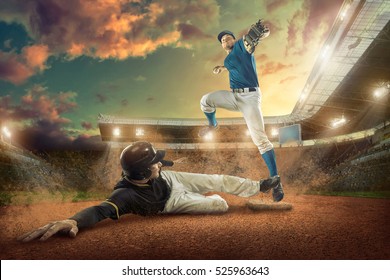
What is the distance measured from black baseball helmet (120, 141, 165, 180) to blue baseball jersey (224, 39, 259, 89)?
73.3 inches

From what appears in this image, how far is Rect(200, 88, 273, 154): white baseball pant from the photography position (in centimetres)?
425

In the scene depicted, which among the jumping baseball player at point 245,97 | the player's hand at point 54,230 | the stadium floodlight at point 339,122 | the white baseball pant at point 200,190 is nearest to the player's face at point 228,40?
the jumping baseball player at point 245,97

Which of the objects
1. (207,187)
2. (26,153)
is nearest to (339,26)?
(207,187)

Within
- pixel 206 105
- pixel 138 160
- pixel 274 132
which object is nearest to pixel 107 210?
pixel 138 160

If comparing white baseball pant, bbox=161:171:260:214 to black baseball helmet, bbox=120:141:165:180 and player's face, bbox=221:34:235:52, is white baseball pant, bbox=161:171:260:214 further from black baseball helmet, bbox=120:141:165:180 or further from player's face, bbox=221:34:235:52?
player's face, bbox=221:34:235:52

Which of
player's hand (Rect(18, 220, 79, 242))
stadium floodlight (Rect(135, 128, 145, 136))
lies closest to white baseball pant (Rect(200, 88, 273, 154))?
player's hand (Rect(18, 220, 79, 242))

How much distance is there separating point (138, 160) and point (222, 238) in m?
1.28

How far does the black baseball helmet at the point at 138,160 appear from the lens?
10.9 feet

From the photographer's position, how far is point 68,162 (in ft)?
34.7

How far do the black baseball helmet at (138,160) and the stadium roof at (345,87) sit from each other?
4934 millimetres

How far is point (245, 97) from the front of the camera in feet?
14.2

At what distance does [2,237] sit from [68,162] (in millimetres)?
7928

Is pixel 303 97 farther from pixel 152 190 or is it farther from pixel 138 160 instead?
pixel 138 160

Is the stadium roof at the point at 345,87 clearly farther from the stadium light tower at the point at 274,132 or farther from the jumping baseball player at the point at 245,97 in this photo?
the jumping baseball player at the point at 245,97
